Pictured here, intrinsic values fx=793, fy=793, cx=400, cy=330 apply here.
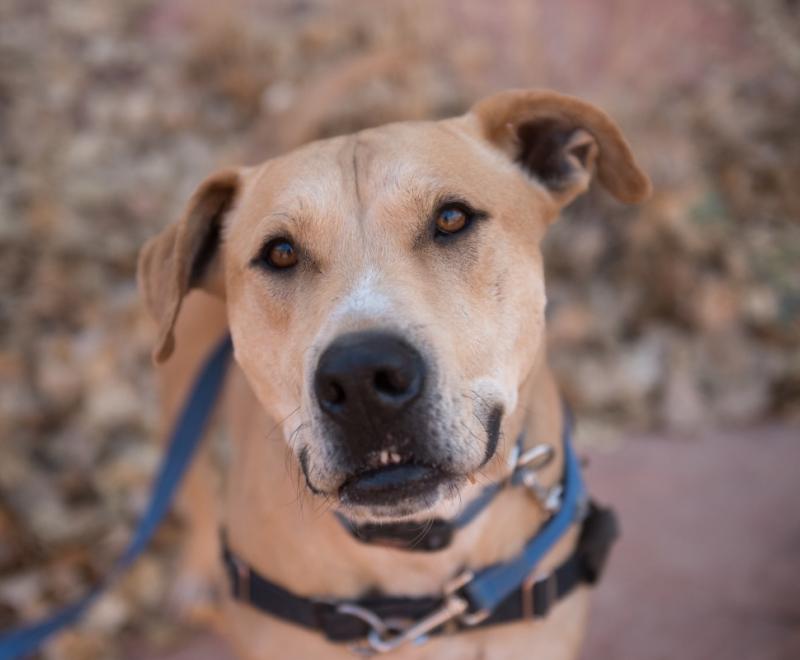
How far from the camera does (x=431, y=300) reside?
74.7 inches

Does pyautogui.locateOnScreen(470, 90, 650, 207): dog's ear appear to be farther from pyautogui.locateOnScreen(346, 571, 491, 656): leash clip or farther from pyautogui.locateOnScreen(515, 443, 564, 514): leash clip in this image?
pyautogui.locateOnScreen(346, 571, 491, 656): leash clip

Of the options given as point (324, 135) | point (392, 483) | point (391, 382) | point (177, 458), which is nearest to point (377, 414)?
point (391, 382)

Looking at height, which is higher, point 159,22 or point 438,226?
point 438,226

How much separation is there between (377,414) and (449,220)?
0.63m

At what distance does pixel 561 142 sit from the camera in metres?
2.45

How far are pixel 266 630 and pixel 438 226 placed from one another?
129cm

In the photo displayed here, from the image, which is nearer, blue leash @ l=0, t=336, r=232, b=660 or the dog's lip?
the dog's lip

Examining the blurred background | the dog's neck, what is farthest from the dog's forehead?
the blurred background

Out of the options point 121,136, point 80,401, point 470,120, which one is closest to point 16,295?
point 80,401

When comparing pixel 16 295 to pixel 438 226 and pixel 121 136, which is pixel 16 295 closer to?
pixel 121 136

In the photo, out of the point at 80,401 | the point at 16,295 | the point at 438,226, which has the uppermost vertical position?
the point at 438,226

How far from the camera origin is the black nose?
1.67 m

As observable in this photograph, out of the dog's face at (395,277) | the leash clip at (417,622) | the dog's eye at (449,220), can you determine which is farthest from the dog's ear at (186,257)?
the leash clip at (417,622)

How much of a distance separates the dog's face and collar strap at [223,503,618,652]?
464 millimetres
